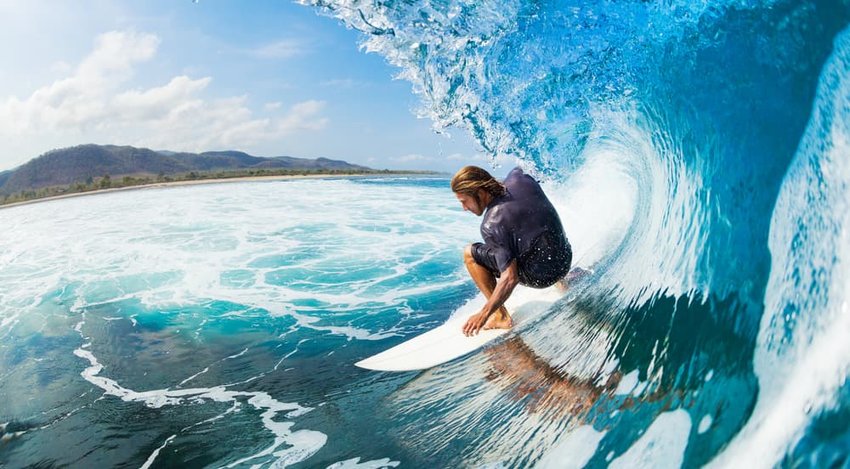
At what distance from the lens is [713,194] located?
2.48m

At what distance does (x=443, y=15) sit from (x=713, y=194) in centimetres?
257

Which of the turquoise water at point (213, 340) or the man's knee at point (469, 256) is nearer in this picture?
the turquoise water at point (213, 340)

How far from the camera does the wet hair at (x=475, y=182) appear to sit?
3146mm

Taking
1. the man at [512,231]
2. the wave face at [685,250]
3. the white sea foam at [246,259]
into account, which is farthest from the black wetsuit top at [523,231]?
the white sea foam at [246,259]

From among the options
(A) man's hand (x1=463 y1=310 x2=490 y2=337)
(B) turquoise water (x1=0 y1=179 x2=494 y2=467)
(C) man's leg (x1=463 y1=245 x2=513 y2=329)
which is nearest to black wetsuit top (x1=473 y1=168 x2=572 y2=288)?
(C) man's leg (x1=463 y1=245 x2=513 y2=329)

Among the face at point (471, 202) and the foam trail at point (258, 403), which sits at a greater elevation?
the face at point (471, 202)

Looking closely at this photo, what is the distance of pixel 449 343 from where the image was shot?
3.73 metres

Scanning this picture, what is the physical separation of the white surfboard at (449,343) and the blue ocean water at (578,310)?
137mm

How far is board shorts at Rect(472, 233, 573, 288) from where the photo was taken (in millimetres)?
3160

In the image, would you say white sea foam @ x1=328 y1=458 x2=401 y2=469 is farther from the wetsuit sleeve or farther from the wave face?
the wetsuit sleeve

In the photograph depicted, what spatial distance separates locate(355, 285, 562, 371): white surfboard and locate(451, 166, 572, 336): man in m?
0.19

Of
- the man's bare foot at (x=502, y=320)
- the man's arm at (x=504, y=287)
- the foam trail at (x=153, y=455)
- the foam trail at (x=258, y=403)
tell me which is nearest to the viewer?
the foam trail at (x=258, y=403)

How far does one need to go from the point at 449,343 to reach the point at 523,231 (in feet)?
3.87

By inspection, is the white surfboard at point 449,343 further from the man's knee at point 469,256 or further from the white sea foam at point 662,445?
the white sea foam at point 662,445
